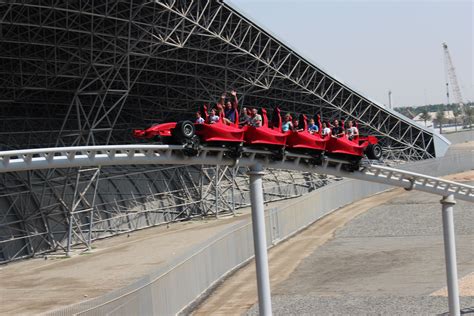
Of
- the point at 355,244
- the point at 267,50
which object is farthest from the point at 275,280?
the point at 267,50

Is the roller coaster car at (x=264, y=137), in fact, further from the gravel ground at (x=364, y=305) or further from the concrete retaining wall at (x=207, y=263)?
the gravel ground at (x=364, y=305)

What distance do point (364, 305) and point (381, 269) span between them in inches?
290

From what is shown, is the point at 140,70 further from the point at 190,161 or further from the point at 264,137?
the point at 190,161

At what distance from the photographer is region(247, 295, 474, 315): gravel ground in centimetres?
2781

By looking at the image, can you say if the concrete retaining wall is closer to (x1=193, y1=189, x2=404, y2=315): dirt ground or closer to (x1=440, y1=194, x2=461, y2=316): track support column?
(x1=193, y1=189, x2=404, y2=315): dirt ground


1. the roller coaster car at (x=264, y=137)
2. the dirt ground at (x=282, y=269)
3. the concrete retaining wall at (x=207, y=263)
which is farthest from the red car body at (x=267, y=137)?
the dirt ground at (x=282, y=269)

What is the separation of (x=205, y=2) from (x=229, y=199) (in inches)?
1020

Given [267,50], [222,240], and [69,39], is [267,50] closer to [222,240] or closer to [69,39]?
[69,39]

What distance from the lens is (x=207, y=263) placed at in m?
32.4

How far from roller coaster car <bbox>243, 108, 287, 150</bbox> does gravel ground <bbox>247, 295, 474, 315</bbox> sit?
9.20 meters

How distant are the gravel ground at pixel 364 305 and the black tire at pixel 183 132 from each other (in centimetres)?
1135

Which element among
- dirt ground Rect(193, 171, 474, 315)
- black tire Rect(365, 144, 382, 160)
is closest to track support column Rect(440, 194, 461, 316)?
black tire Rect(365, 144, 382, 160)

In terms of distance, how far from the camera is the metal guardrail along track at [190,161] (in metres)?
16.4

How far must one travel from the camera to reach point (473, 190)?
26625 mm
